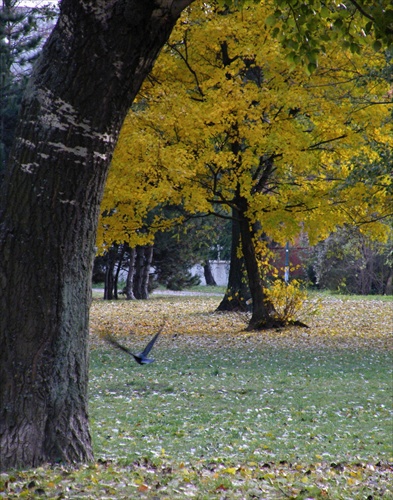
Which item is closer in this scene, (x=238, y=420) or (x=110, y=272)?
(x=238, y=420)

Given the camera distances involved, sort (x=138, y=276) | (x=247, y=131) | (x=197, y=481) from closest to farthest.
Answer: (x=197, y=481) → (x=247, y=131) → (x=138, y=276)

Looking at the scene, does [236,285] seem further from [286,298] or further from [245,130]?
[245,130]

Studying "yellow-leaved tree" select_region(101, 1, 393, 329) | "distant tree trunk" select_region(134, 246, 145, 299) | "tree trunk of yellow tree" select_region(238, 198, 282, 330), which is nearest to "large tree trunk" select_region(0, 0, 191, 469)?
"yellow-leaved tree" select_region(101, 1, 393, 329)

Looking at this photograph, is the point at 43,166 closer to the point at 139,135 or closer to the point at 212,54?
the point at 139,135

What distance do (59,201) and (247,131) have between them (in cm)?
1010

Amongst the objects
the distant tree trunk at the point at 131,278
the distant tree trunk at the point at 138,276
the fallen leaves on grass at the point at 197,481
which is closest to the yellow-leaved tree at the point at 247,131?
the fallen leaves on grass at the point at 197,481

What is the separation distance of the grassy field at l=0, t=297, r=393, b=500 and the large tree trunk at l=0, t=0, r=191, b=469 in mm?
430

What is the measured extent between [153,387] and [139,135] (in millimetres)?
5248

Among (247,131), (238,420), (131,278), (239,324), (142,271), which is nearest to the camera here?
(238,420)

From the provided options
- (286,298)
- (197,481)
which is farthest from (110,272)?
(197,481)

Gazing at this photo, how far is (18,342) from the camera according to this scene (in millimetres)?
→ 4953

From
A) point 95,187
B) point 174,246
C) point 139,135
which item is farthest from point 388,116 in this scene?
point 174,246

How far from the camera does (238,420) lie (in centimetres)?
833

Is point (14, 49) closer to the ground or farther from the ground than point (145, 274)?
farther from the ground
